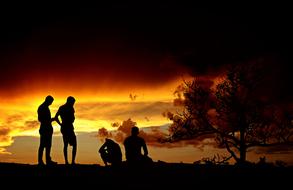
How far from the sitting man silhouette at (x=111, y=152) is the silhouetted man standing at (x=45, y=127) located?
186 centimetres

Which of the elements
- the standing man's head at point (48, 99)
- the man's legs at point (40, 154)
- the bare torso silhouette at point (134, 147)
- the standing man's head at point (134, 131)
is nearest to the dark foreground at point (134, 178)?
the man's legs at point (40, 154)

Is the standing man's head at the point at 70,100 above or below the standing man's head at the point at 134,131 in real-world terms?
above

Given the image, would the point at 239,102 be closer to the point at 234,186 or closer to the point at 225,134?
the point at 225,134

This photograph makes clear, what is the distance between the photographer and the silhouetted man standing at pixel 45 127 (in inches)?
566

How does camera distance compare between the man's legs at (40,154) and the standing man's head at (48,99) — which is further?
the man's legs at (40,154)

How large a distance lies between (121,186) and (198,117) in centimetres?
A: 1944

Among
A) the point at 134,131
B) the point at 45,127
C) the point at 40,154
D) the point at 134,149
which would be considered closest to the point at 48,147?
the point at 40,154

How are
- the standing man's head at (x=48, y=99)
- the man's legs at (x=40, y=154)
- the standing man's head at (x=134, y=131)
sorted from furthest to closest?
the man's legs at (x=40, y=154) < the standing man's head at (x=48, y=99) < the standing man's head at (x=134, y=131)

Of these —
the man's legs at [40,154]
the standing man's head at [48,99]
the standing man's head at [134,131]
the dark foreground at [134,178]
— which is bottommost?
the dark foreground at [134,178]

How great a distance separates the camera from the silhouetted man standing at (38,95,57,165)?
14.4 meters

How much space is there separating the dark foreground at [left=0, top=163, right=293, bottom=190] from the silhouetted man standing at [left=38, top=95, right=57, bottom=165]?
69 centimetres

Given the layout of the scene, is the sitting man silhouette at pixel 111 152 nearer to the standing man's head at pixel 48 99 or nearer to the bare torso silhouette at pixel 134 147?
the bare torso silhouette at pixel 134 147

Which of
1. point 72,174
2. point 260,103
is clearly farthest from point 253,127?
point 72,174

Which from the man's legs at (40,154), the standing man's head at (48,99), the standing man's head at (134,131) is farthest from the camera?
the man's legs at (40,154)
